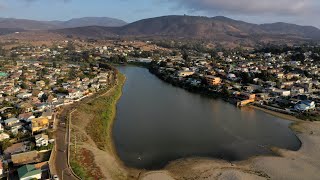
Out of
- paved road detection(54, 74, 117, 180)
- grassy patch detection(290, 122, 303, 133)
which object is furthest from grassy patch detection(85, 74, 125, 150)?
grassy patch detection(290, 122, 303, 133)

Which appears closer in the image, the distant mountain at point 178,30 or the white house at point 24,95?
the white house at point 24,95

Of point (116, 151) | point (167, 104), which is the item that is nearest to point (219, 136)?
point (116, 151)

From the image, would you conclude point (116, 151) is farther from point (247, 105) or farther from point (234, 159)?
point (247, 105)

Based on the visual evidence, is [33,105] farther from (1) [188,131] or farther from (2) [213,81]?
(2) [213,81]

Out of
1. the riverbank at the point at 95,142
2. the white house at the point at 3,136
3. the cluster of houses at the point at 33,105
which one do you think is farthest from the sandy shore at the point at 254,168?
the white house at the point at 3,136

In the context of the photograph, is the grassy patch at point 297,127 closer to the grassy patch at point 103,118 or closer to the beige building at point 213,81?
the grassy patch at point 103,118

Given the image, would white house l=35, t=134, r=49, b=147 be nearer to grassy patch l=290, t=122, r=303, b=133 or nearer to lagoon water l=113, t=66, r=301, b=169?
lagoon water l=113, t=66, r=301, b=169
